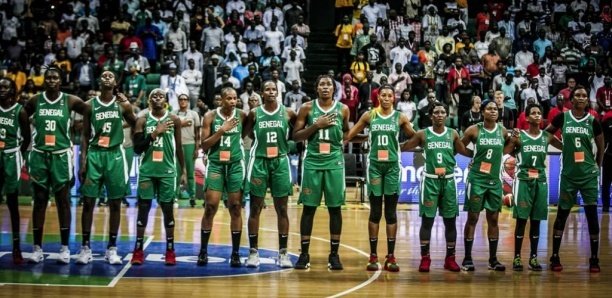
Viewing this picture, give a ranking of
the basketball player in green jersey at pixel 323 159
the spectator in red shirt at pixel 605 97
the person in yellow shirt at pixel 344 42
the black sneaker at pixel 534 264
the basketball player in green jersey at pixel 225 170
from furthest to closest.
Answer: the person in yellow shirt at pixel 344 42 → the spectator in red shirt at pixel 605 97 → the black sneaker at pixel 534 264 → the basketball player in green jersey at pixel 225 170 → the basketball player in green jersey at pixel 323 159

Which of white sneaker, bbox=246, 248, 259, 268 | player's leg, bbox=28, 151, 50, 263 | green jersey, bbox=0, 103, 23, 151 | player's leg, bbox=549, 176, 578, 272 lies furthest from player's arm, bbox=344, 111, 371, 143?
green jersey, bbox=0, 103, 23, 151

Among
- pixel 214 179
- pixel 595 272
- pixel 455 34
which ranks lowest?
pixel 595 272

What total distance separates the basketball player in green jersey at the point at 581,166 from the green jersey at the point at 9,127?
662 centimetres

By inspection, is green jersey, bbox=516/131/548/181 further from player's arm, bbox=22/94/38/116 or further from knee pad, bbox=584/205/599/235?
player's arm, bbox=22/94/38/116

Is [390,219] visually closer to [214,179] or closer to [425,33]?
[214,179]

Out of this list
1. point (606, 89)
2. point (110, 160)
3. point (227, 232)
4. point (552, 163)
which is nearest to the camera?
point (110, 160)

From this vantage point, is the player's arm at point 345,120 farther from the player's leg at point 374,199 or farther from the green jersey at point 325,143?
the player's leg at point 374,199

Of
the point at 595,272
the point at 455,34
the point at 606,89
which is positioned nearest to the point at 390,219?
the point at 595,272

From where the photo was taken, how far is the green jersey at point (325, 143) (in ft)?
39.4

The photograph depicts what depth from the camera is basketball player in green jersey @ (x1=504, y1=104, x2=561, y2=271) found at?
12.2m

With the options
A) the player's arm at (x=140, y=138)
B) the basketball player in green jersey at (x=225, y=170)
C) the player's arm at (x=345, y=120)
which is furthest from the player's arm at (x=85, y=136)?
the player's arm at (x=345, y=120)

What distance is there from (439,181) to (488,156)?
26.3 inches

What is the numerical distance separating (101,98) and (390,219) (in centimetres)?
375

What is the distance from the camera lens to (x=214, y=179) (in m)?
12.2
